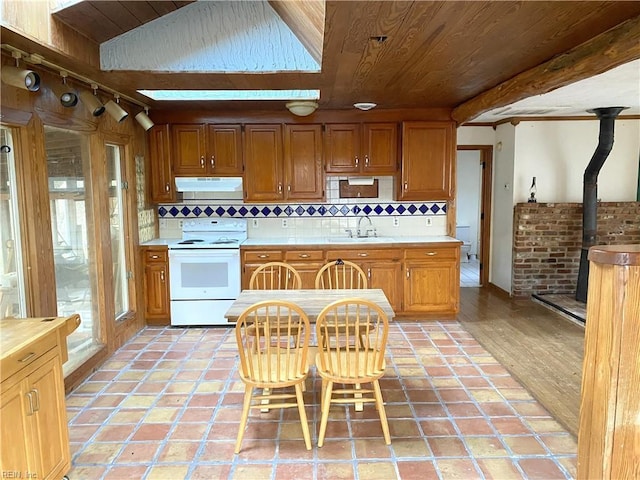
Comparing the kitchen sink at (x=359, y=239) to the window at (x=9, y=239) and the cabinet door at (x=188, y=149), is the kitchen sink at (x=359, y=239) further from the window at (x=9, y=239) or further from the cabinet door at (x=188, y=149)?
the window at (x=9, y=239)

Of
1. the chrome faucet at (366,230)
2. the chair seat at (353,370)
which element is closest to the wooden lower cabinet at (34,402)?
the chair seat at (353,370)

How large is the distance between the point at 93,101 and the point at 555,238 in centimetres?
542

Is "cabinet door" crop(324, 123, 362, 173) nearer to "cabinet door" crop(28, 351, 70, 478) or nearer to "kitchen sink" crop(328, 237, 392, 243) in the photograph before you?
"kitchen sink" crop(328, 237, 392, 243)

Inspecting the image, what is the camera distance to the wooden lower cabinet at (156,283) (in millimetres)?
4828

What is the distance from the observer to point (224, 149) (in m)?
5.00

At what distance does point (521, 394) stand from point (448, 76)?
2.42 m

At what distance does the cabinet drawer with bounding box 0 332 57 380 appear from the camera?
1850 mm

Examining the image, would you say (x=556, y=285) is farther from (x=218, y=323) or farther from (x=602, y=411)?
(x=602, y=411)

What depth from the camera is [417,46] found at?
2748 millimetres

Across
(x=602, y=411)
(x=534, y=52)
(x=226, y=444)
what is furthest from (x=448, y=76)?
(x=226, y=444)

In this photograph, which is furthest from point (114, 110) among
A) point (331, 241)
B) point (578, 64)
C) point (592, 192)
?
point (592, 192)

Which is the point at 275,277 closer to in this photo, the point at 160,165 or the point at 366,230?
the point at 366,230

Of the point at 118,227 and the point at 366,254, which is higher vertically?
the point at 118,227

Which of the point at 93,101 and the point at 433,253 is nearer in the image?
the point at 93,101
